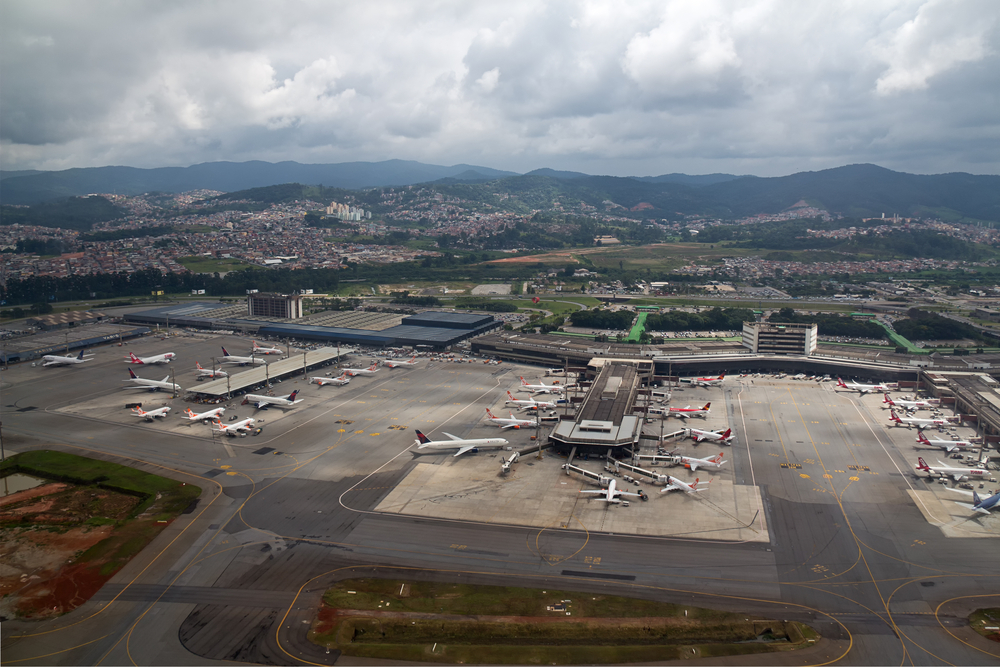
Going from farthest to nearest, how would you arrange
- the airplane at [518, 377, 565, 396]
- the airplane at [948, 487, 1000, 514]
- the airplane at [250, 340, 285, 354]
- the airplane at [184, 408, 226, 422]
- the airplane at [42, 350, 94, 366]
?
the airplane at [250, 340, 285, 354]
the airplane at [42, 350, 94, 366]
the airplane at [518, 377, 565, 396]
the airplane at [184, 408, 226, 422]
the airplane at [948, 487, 1000, 514]

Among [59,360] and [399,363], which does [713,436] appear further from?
[59,360]

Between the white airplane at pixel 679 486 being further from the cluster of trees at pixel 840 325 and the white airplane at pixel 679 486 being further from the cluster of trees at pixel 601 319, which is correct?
the cluster of trees at pixel 840 325

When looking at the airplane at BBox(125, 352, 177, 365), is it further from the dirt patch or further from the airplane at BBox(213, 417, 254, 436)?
the dirt patch

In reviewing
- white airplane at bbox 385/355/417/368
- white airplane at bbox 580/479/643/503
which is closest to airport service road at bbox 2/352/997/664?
white airplane at bbox 580/479/643/503

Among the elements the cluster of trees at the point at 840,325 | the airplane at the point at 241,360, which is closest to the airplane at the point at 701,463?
the airplane at the point at 241,360

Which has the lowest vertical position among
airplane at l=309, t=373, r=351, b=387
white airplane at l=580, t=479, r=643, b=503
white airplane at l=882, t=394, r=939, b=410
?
airplane at l=309, t=373, r=351, b=387

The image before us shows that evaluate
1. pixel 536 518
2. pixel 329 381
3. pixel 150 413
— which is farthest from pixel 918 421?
pixel 150 413

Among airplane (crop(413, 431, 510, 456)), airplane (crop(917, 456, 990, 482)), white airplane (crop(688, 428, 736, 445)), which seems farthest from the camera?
white airplane (crop(688, 428, 736, 445))
